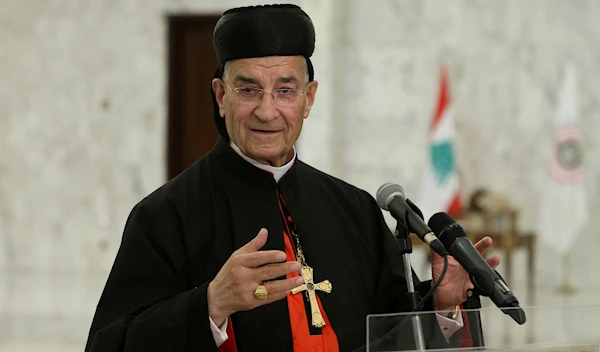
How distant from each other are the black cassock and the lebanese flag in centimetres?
720

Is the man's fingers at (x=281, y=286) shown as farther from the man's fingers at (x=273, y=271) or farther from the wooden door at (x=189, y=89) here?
the wooden door at (x=189, y=89)

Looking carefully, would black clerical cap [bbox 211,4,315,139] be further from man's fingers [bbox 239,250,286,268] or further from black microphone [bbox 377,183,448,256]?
man's fingers [bbox 239,250,286,268]

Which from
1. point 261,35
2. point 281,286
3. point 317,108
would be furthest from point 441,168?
point 281,286

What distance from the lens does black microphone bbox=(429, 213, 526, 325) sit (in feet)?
7.97

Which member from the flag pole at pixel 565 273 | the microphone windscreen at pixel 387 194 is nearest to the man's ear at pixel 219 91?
the microphone windscreen at pixel 387 194

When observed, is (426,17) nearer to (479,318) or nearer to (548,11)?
(548,11)

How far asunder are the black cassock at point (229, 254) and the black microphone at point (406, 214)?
52 cm

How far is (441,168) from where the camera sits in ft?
35.6

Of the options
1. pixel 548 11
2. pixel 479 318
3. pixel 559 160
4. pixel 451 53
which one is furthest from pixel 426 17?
pixel 479 318

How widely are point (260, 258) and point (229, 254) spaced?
671 mm

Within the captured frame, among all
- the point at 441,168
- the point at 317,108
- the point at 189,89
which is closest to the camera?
the point at 441,168

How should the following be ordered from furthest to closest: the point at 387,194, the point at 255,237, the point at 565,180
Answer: the point at 565,180
the point at 255,237
the point at 387,194

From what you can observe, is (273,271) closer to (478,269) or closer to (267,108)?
(478,269)

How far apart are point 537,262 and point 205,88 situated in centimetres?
472
